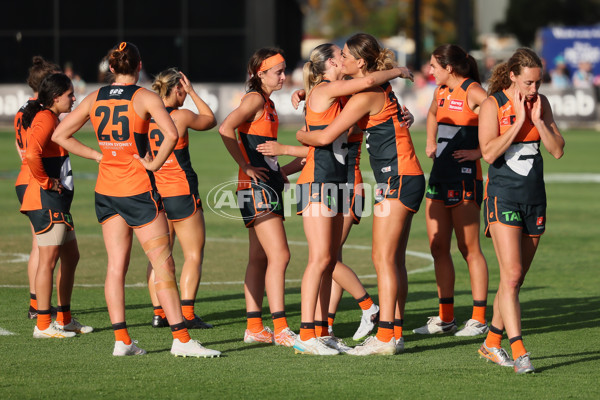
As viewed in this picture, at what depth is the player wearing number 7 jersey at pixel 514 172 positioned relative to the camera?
7059mm

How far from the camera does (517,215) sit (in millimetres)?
7156

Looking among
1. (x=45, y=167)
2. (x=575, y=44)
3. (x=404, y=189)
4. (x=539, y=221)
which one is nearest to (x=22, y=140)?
(x=45, y=167)

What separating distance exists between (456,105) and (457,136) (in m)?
0.26

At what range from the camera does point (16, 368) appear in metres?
7.12

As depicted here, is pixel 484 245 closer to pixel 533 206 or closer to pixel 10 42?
pixel 533 206

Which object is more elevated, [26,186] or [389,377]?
[26,186]

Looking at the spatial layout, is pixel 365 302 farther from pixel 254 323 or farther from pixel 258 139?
pixel 258 139

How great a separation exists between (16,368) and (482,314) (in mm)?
3760

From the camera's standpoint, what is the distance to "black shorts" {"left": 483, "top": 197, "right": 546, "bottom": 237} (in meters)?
7.14

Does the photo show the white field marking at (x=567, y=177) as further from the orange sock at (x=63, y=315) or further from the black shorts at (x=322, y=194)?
the black shorts at (x=322, y=194)

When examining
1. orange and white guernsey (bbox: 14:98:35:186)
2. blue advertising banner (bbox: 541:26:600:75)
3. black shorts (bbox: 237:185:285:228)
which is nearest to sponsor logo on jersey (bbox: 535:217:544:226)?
black shorts (bbox: 237:185:285:228)

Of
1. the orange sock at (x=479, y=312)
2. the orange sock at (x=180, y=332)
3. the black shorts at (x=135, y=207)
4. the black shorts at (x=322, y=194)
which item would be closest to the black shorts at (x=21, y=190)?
the black shorts at (x=135, y=207)

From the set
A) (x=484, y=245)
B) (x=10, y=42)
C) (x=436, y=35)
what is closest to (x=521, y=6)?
(x=436, y=35)

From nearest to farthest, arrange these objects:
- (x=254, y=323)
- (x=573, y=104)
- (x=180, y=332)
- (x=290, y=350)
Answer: (x=180, y=332), (x=290, y=350), (x=254, y=323), (x=573, y=104)
